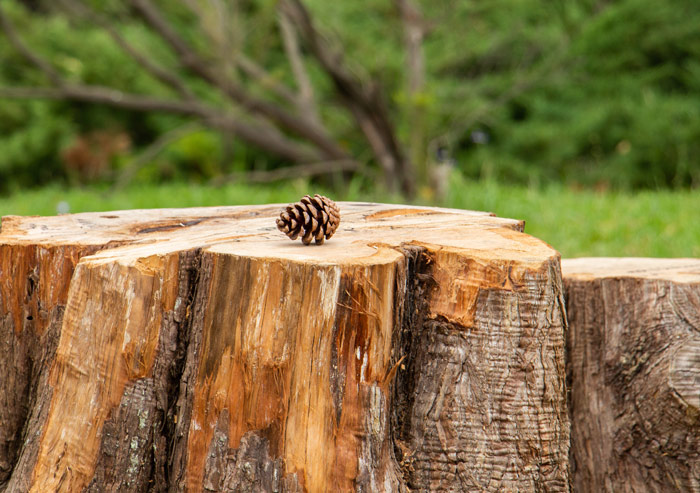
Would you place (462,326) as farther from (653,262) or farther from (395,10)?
(395,10)

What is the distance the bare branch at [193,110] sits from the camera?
5.57m

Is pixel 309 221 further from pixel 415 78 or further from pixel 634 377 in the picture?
pixel 415 78

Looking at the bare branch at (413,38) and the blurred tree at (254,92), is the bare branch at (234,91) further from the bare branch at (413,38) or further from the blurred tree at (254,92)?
the bare branch at (413,38)

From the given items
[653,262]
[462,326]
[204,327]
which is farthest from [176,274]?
[653,262]

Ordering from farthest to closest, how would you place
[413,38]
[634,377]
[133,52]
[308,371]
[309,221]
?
1. [133,52]
2. [413,38]
3. [634,377]
4. [309,221]
5. [308,371]

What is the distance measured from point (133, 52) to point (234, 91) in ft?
2.84

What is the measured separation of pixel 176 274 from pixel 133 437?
0.34 m

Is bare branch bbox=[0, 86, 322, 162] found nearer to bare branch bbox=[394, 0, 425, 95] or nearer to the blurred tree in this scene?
the blurred tree

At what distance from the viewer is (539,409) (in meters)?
1.35

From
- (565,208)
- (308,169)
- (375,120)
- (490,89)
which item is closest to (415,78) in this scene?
(375,120)

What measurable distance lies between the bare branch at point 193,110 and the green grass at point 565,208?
2.68 ft

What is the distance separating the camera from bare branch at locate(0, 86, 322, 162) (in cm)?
557

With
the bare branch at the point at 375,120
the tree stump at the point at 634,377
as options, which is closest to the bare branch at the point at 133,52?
the bare branch at the point at 375,120

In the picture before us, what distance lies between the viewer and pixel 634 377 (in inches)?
66.5
